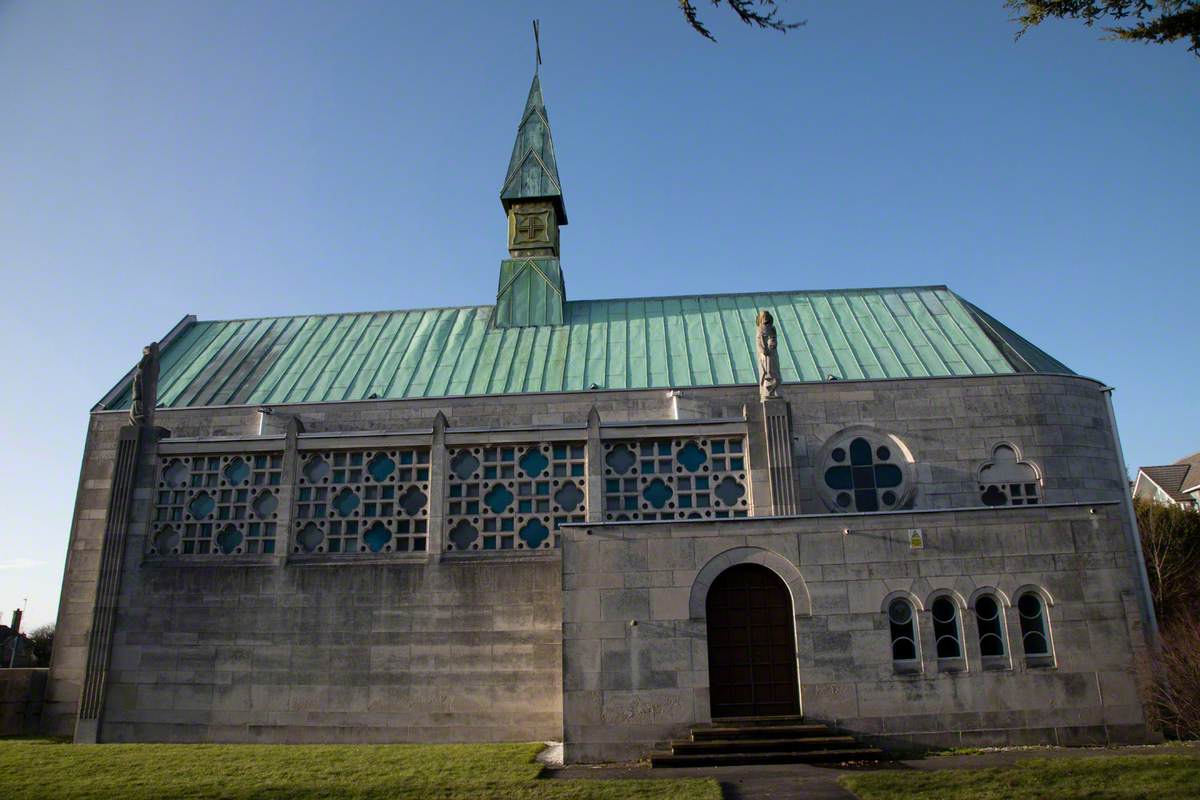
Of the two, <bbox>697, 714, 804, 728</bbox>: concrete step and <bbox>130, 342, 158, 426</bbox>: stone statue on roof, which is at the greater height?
<bbox>130, 342, 158, 426</bbox>: stone statue on roof

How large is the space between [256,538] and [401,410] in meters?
5.26

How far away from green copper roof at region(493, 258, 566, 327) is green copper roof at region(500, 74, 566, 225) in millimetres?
3755

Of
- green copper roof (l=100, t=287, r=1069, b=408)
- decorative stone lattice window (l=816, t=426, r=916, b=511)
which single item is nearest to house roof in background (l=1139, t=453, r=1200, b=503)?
green copper roof (l=100, t=287, r=1069, b=408)

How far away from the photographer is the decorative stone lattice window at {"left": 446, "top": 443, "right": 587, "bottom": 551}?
22.0m

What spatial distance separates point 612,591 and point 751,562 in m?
2.84

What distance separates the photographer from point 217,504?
2303 cm

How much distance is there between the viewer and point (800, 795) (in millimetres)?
12516

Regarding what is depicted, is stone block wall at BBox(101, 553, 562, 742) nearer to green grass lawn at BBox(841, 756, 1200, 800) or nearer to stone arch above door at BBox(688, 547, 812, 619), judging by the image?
stone arch above door at BBox(688, 547, 812, 619)

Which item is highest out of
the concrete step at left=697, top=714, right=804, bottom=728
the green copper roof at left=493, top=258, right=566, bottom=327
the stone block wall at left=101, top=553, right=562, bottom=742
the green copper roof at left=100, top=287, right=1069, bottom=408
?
the green copper roof at left=493, top=258, right=566, bottom=327

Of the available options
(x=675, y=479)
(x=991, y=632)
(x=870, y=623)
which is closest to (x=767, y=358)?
(x=675, y=479)

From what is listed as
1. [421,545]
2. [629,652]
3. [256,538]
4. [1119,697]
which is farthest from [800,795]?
[256,538]

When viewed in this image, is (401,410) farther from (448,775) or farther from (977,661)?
(977,661)

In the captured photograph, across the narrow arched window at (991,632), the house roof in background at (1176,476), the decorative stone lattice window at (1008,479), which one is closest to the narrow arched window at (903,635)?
the narrow arched window at (991,632)

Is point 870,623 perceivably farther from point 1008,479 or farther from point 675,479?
point 1008,479
